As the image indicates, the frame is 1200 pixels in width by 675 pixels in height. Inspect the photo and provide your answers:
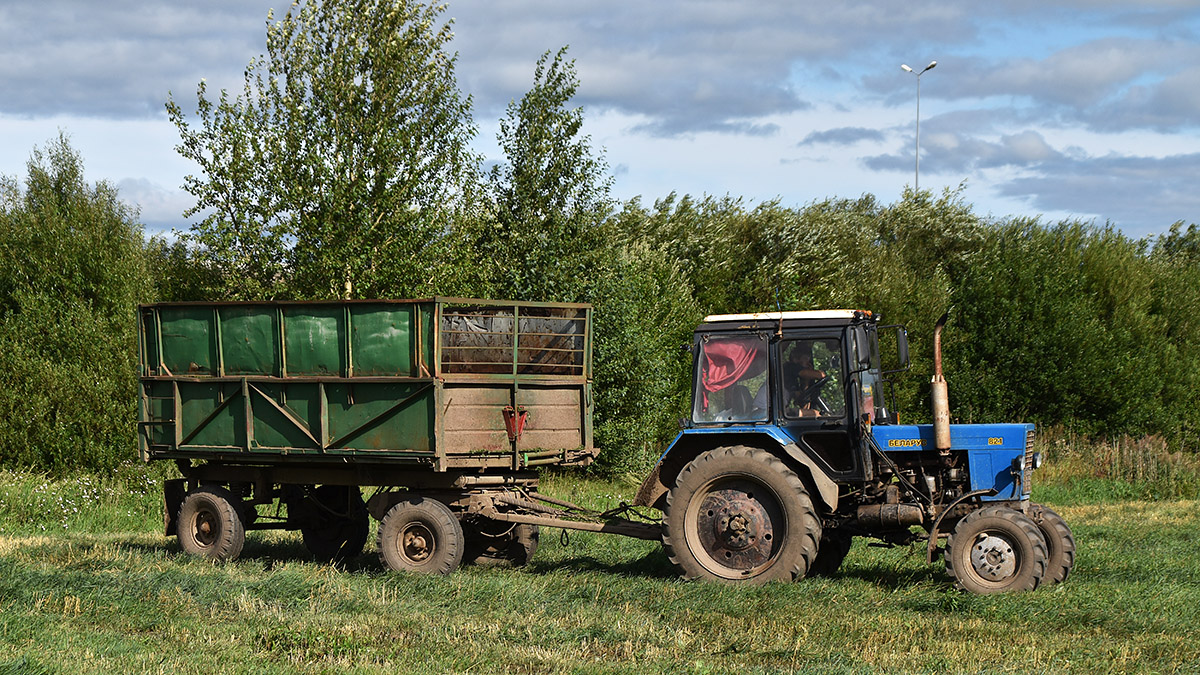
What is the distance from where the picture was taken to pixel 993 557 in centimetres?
957

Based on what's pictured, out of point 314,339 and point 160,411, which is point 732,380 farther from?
point 160,411

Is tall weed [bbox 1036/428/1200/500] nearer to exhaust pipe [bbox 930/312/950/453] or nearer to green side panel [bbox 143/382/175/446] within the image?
exhaust pipe [bbox 930/312/950/453]

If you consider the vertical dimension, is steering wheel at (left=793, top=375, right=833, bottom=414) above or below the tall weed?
above

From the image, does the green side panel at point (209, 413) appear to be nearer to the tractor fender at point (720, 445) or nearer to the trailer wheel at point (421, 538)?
the trailer wheel at point (421, 538)

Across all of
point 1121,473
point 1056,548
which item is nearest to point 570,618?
point 1056,548

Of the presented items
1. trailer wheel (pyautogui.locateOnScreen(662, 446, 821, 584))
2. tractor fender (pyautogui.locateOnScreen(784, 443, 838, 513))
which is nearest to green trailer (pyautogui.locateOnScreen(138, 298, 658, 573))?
trailer wheel (pyautogui.locateOnScreen(662, 446, 821, 584))

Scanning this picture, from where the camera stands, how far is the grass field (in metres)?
7.30

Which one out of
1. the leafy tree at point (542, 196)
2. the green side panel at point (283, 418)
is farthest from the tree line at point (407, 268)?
the green side panel at point (283, 418)

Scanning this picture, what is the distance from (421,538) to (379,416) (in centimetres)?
127

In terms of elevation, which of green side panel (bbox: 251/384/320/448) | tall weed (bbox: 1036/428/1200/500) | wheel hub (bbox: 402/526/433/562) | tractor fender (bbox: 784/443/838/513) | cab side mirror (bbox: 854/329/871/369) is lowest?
tall weed (bbox: 1036/428/1200/500)

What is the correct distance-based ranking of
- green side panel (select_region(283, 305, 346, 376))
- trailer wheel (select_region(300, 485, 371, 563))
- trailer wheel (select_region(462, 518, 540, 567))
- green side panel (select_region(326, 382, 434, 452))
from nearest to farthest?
1. green side panel (select_region(326, 382, 434, 452))
2. green side panel (select_region(283, 305, 346, 376))
3. trailer wheel (select_region(462, 518, 540, 567))
4. trailer wheel (select_region(300, 485, 371, 563))

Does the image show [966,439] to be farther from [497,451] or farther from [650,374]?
[650,374]

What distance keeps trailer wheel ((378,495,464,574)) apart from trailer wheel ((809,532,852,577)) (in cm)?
349

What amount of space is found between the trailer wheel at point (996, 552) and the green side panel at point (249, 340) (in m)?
6.81
